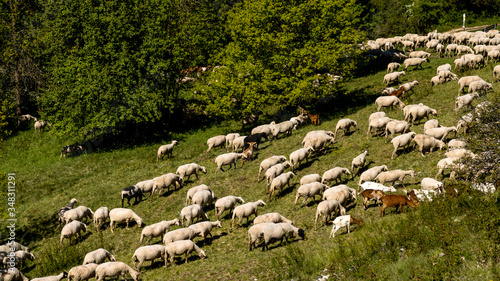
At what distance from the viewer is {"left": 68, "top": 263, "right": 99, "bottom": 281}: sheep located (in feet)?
51.2

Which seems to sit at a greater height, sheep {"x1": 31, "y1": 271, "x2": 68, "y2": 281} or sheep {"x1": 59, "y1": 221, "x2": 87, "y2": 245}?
sheep {"x1": 31, "y1": 271, "x2": 68, "y2": 281}

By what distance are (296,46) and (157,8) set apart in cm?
1559

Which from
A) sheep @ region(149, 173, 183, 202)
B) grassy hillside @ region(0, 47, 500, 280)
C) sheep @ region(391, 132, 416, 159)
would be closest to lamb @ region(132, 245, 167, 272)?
grassy hillside @ region(0, 47, 500, 280)

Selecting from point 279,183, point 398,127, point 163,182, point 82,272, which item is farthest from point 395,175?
point 82,272

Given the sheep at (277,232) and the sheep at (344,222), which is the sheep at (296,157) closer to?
the sheep at (277,232)

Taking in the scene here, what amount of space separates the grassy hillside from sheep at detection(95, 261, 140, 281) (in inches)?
26.9

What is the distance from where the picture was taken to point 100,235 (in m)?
21.1

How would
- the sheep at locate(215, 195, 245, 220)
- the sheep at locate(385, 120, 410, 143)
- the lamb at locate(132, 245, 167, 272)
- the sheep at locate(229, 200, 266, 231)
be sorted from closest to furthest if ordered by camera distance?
1. the lamb at locate(132, 245, 167, 272)
2. the sheep at locate(229, 200, 266, 231)
3. the sheep at locate(215, 195, 245, 220)
4. the sheep at locate(385, 120, 410, 143)

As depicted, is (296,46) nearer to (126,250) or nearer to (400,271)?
(126,250)

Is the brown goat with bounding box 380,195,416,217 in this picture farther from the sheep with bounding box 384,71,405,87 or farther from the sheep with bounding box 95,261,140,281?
the sheep with bounding box 384,71,405,87

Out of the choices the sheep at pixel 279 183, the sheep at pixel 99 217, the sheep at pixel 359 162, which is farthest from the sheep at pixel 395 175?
the sheep at pixel 99 217

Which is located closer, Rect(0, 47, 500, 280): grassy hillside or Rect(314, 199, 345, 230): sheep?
Rect(0, 47, 500, 280): grassy hillside

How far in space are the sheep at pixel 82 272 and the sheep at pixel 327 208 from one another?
30.8 feet

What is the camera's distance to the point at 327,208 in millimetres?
17156
